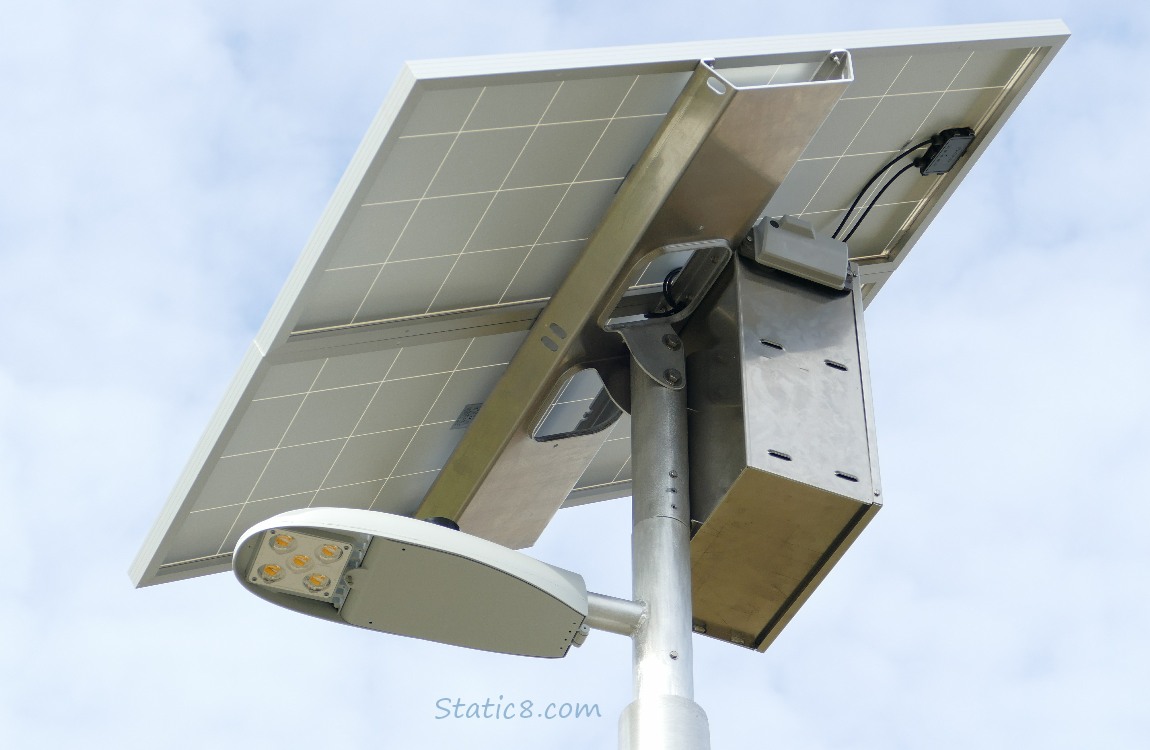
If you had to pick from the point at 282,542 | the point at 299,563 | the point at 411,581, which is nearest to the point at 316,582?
the point at 299,563

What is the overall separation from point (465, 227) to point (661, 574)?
1.69 m

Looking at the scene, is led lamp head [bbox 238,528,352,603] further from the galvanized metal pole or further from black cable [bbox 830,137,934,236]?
black cable [bbox 830,137,934,236]

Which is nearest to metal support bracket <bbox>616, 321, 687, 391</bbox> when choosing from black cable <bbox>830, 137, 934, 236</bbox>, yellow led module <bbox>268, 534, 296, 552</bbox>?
black cable <bbox>830, 137, 934, 236</bbox>

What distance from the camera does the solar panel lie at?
22.2 ft

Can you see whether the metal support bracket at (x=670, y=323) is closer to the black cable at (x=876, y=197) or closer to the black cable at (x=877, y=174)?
the black cable at (x=877, y=174)

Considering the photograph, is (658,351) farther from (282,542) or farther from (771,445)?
(282,542)

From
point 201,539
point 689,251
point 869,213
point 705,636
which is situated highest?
point 869,213

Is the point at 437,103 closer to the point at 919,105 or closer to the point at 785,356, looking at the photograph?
the point at 785,356

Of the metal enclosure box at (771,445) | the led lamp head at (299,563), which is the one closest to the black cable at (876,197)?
the metal enclosure box at (771,445)

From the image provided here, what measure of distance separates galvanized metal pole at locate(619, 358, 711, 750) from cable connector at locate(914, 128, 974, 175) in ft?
5.32

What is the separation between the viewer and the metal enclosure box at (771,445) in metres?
6.85

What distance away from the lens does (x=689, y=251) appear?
294 inches

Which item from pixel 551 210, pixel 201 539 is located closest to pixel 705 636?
pixel 551 210

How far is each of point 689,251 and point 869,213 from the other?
123 cm
